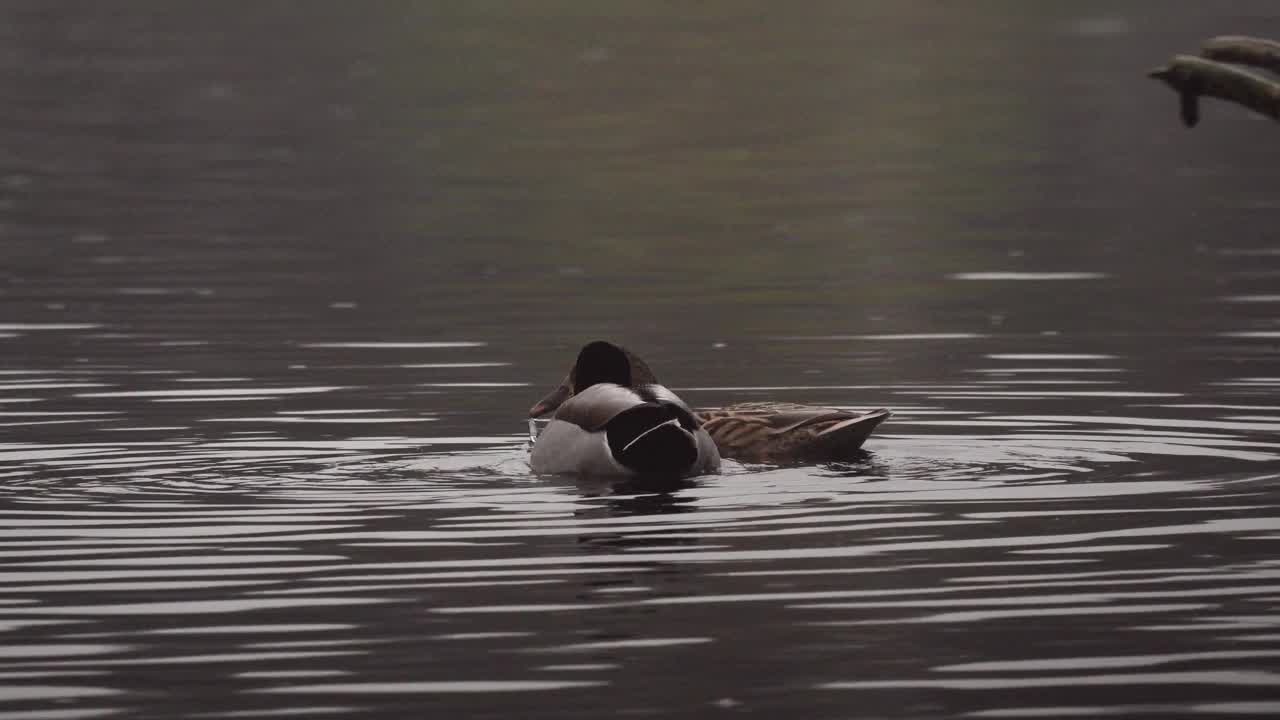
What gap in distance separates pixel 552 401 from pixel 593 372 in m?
0.36

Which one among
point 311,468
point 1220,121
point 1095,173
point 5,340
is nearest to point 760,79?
point 1220,121

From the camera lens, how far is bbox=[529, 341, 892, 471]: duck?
631 inches

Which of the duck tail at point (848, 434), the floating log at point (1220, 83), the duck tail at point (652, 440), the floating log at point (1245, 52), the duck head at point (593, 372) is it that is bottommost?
the duck tail at point (848, 434)

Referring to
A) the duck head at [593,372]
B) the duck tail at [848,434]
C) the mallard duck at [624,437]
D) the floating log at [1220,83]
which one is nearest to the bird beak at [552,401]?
the duck head at [593,372]

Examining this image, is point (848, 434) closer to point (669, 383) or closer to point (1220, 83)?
point (669, 383)

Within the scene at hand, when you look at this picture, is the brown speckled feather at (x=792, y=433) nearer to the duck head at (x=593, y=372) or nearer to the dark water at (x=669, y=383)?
the dark water at (x=669, y=383)

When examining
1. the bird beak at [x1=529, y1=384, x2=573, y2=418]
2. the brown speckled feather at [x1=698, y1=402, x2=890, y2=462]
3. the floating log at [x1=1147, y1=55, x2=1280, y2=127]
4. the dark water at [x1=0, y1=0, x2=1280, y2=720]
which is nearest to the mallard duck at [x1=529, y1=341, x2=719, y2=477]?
the dark water at [x1=0, y1=0, x2=1280, y2=720]

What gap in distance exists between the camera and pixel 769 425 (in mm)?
16297

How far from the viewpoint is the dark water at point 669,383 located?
10.4 meters

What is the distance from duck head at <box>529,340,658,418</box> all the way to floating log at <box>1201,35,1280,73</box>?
655cm

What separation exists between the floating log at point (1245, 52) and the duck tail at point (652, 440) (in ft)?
16.7

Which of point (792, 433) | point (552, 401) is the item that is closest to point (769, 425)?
point (792, 433)

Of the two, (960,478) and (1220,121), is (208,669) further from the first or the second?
(1220,121)

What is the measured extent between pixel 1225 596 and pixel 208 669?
3.97 m
